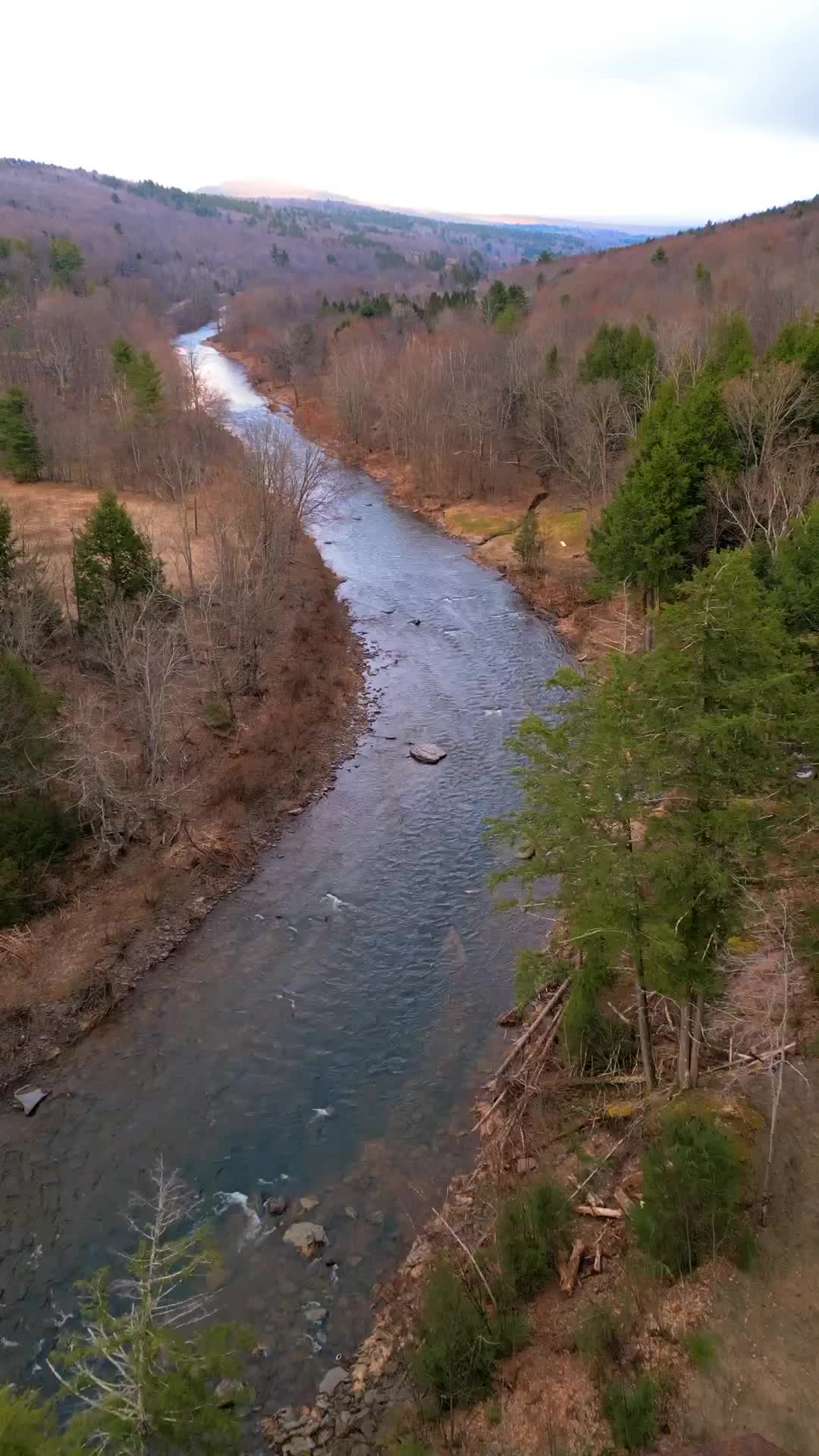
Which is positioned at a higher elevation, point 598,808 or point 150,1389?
point 598,808

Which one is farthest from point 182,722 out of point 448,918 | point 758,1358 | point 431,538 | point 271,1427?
point 431,538

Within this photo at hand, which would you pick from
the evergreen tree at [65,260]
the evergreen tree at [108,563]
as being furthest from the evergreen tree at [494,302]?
the evergreen tree at [108,563]

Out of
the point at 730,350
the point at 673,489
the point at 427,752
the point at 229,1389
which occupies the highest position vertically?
the point at 730,350

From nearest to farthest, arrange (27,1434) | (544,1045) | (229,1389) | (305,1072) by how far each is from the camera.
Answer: (27,1434)
(229,1389)
(544,1045)
(305,1072)

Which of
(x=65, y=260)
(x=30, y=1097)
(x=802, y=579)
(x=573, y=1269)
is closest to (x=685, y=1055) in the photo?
(x=573, y=1269)

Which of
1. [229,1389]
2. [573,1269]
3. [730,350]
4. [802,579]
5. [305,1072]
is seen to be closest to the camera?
[229,1389]

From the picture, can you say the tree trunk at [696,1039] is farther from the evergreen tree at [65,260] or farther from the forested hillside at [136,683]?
the evergreen tree at [65,260]

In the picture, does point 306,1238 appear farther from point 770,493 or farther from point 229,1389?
point 770,493

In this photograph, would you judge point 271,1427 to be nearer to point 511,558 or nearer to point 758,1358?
point 758,1358

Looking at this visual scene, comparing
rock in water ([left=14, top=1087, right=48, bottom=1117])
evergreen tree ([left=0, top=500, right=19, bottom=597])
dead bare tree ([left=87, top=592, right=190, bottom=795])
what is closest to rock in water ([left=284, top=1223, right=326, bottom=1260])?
rock in water ([left=14, top=1087, right=48, bottom=1117])
